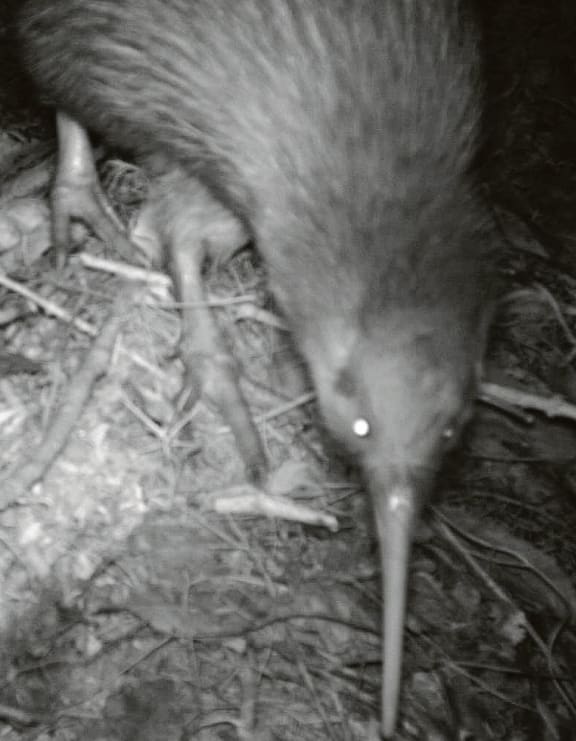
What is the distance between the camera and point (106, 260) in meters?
2.55

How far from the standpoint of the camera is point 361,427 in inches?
78.3

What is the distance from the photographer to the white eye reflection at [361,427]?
77.7 inches

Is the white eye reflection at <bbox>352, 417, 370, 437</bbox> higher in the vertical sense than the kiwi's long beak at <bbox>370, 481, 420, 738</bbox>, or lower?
higher

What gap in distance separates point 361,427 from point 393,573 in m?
0.28

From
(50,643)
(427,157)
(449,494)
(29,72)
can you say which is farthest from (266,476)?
(29,72)

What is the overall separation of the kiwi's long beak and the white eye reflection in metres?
0.10

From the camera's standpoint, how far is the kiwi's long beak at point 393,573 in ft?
6.43

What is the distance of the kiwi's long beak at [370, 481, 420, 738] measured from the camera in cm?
196

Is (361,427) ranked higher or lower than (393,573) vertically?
higher

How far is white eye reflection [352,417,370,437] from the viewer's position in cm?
197

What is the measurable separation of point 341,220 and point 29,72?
98 centimetres

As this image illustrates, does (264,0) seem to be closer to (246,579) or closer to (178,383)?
(178,383)

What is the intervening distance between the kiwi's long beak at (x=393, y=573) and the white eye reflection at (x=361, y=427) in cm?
10

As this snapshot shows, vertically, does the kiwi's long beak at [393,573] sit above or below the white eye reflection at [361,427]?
below
